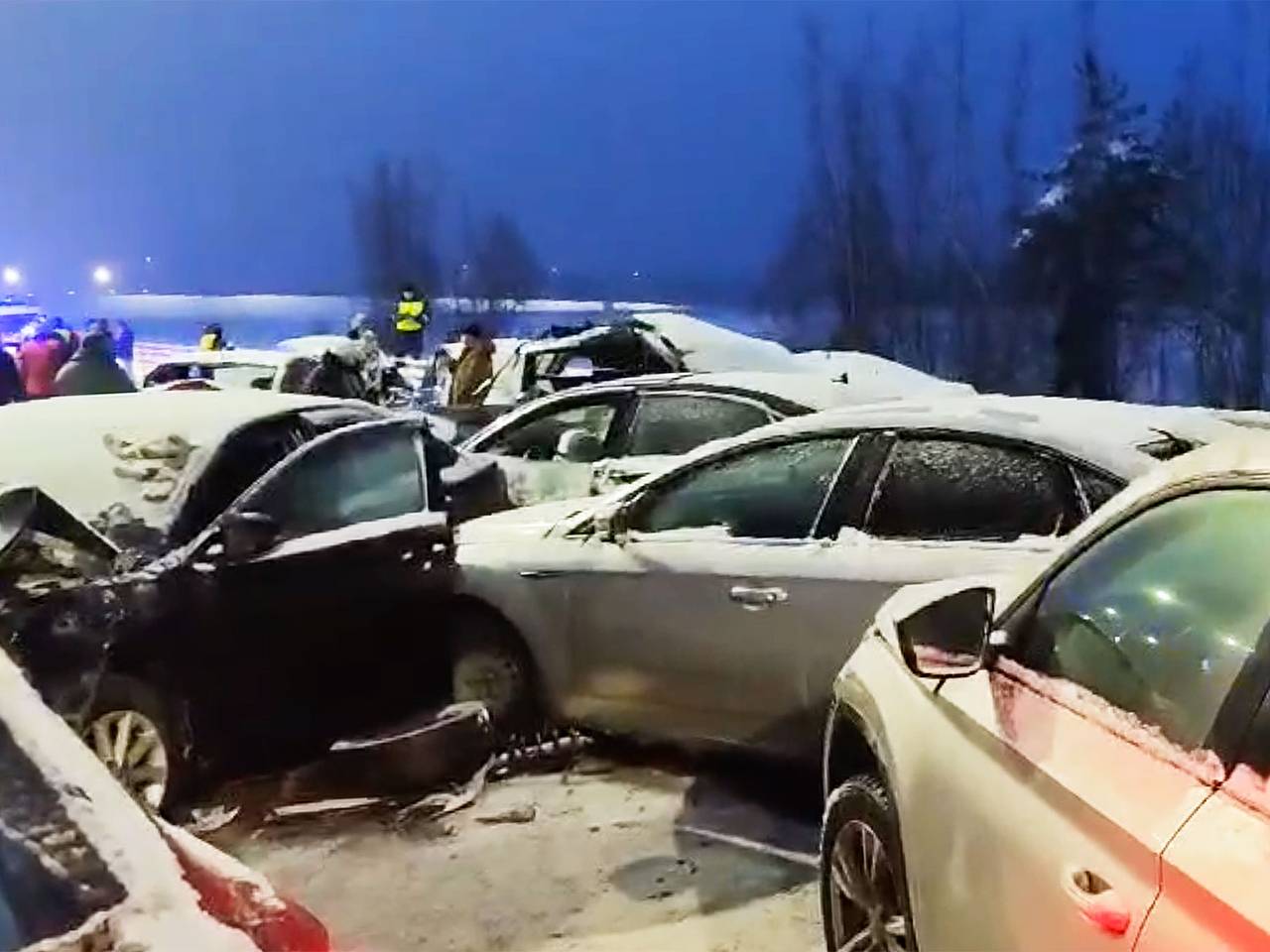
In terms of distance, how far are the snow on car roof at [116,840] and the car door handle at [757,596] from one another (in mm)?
3267

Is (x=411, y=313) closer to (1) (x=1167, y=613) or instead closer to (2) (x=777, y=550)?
(2) (x=777, y=550)

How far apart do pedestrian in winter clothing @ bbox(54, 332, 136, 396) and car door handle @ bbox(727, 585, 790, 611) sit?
629 cm

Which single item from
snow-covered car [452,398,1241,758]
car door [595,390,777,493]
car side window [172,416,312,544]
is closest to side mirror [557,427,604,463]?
car door [595,390,777,493]

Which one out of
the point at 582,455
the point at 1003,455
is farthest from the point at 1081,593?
the point at 582,455

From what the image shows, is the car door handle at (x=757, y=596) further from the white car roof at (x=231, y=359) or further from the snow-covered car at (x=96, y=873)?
the white car roof at (x=231, y=359)

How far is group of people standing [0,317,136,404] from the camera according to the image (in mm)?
10938

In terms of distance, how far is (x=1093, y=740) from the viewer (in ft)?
8.82

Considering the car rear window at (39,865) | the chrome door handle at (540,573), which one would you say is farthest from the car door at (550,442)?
the car rear window at (39,865)

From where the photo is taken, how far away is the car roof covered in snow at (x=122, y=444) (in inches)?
231

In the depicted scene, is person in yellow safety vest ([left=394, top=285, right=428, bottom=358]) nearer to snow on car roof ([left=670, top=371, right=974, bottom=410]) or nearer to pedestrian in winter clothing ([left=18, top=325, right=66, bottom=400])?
pedestrian in winter clothing ([left=18, top=325, right=66, bottom=400])

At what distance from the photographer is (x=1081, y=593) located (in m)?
3.17

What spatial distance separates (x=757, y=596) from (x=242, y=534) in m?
1.83

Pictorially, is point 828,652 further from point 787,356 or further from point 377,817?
point 787,356

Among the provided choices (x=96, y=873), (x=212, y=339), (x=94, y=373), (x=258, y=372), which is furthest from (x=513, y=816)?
(x=212, y=339)
